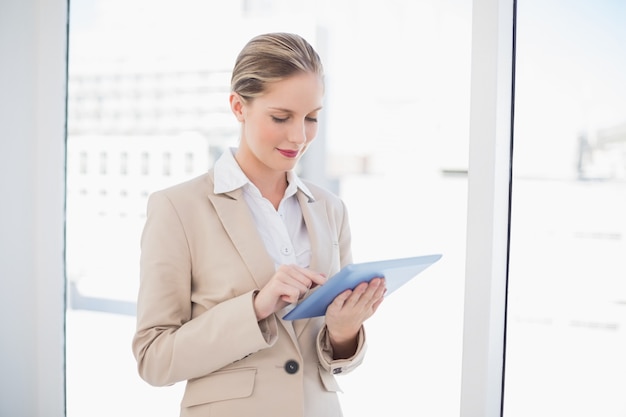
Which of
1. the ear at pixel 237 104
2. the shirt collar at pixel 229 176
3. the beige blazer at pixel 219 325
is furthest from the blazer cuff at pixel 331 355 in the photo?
the ear at pixel 237 104

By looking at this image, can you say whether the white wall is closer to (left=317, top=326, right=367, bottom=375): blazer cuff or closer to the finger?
A: (left=317, top=326, right=367, bottom=375): blazer cuff

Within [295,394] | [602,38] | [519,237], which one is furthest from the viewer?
[519,237]

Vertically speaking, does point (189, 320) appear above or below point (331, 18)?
below

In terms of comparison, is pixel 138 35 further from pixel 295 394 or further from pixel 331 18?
pixel 295 394

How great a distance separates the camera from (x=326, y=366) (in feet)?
4.53

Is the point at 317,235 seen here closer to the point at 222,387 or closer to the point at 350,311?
the point at 350,311

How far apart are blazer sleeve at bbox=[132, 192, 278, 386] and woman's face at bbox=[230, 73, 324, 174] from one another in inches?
9.1

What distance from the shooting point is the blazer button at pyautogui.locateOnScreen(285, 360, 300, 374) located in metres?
1.33

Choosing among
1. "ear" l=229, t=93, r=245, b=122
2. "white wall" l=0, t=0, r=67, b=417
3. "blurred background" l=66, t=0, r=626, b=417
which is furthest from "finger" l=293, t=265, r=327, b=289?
"white wall" l=0, t=0, r=67, b=417

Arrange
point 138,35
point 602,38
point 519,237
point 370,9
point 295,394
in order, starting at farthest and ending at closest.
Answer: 1. point 138,35
2. point 370,9
3. point 519,237
4. point 602,38
5. point 295,394

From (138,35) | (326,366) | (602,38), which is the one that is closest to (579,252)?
(602,38)

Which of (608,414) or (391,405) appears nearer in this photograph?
(608,414)

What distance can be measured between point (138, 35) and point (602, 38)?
1453mm

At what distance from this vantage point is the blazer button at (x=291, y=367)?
1330 millimetres
